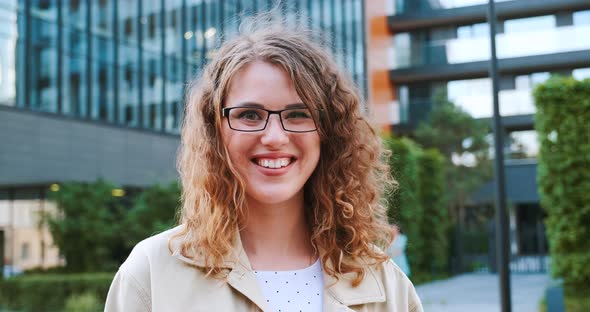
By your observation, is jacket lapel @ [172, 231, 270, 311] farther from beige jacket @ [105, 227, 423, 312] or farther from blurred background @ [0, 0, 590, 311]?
blurred background @ [0, 0, 590, 311]

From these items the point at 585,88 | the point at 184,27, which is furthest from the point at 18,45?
the point at 585,88

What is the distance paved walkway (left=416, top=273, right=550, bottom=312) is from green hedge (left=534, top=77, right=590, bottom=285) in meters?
2.13

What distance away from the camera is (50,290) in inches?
570

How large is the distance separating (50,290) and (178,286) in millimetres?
13575

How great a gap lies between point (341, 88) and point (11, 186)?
18121 millimetres

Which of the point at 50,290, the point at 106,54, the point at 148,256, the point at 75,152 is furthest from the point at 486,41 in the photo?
the point at 148,256

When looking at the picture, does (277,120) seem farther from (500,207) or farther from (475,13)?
(475,13)

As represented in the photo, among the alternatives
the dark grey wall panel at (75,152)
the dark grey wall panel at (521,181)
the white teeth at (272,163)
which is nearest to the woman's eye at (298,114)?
the white teeth at (272,163)

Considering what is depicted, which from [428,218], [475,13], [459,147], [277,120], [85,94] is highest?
[475,13]

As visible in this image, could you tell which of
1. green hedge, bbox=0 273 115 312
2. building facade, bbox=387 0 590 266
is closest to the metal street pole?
green hedge, bbox=0 273 115 312

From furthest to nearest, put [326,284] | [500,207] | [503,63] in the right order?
[503,63] < [500,207] < [326,284]

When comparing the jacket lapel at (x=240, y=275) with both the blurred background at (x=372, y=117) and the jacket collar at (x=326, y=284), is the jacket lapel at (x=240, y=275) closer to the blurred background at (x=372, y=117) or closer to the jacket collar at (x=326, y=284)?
the jacket collar at (x=326, y=284)

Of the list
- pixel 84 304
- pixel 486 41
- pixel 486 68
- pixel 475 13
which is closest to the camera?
pixel 84 304

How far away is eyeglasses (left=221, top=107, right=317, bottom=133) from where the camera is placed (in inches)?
81.3
